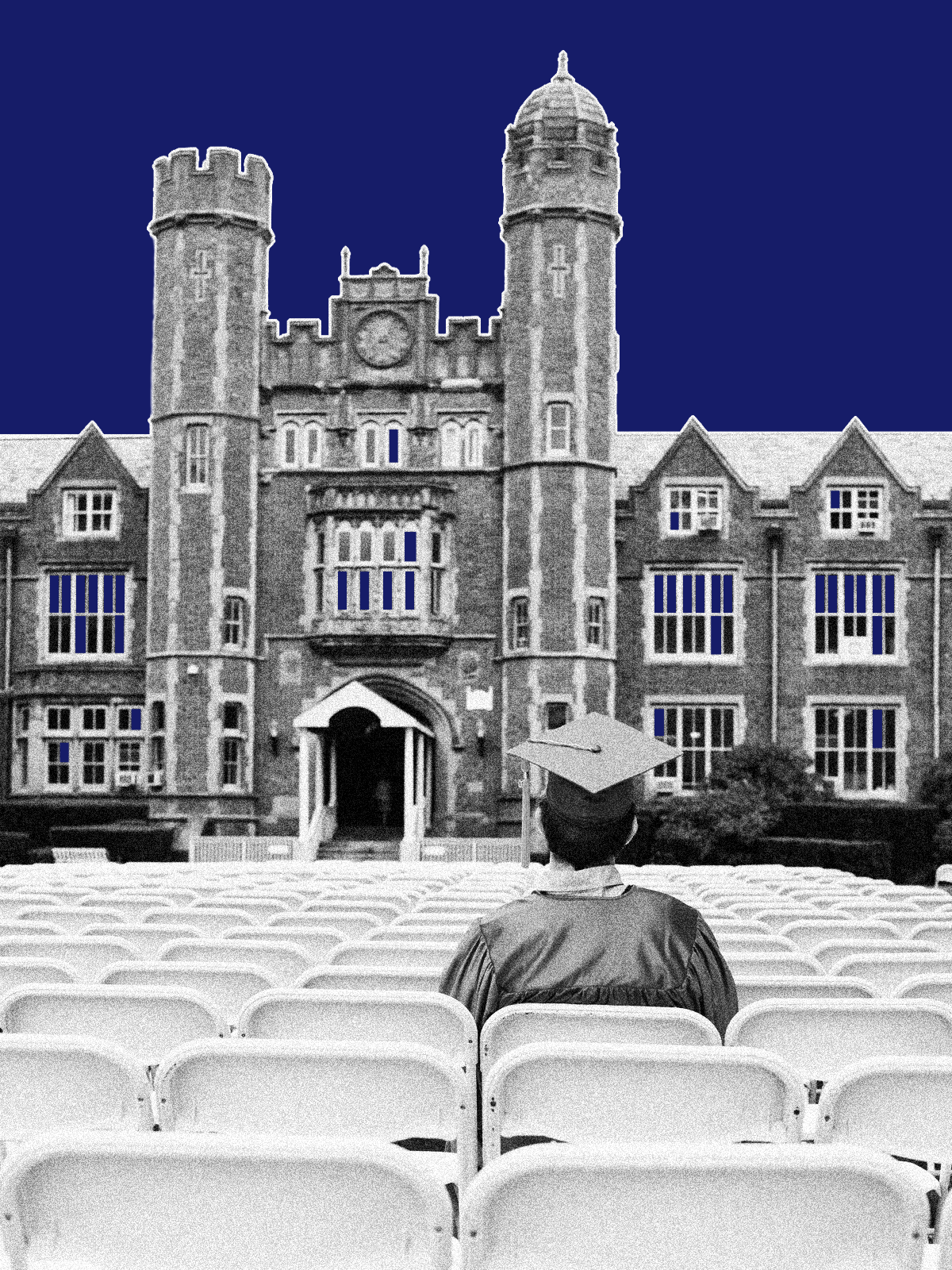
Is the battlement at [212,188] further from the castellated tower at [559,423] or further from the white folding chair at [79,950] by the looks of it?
the white folding chair at [79,950]

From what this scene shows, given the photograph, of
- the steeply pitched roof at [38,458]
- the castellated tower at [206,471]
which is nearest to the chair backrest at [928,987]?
the castellated tower at [206,471]

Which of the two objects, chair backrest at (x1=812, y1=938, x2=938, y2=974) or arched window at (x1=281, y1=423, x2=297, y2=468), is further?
arched window at (x1=281, y1=423, x2=297, y2=468)

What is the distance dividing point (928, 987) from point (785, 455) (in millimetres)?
37064

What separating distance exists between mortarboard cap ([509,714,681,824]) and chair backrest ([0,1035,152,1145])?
1501 millimetres

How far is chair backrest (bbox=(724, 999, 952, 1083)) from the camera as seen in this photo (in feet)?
13.8

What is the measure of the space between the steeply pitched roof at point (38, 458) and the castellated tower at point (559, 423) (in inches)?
397

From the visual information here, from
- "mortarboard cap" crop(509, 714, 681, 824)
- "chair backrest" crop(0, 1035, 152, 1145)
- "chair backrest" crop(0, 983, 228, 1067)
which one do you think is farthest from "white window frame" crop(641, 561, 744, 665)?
"chair backrest" crop(0, 1035, 152, 1145)

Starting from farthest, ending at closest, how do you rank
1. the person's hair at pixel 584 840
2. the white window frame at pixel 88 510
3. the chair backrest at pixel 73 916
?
the white window frame at pixel 88 510 → the chair backrest at pixel 73 916 → the person's hair at pixel 584 840

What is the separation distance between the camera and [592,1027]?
3.83 metres

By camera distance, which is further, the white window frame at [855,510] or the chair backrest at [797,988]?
the white window frame at [855,510]

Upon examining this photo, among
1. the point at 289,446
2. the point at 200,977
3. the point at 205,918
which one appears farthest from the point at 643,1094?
the point at 289,446

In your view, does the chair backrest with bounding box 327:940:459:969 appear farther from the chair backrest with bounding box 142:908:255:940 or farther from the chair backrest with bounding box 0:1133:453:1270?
the chair backrest with bounding box 0:1133:453:1270

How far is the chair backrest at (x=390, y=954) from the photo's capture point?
5.64 metres

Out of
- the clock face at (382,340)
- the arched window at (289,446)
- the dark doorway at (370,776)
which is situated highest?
the clock face at (382,340)
